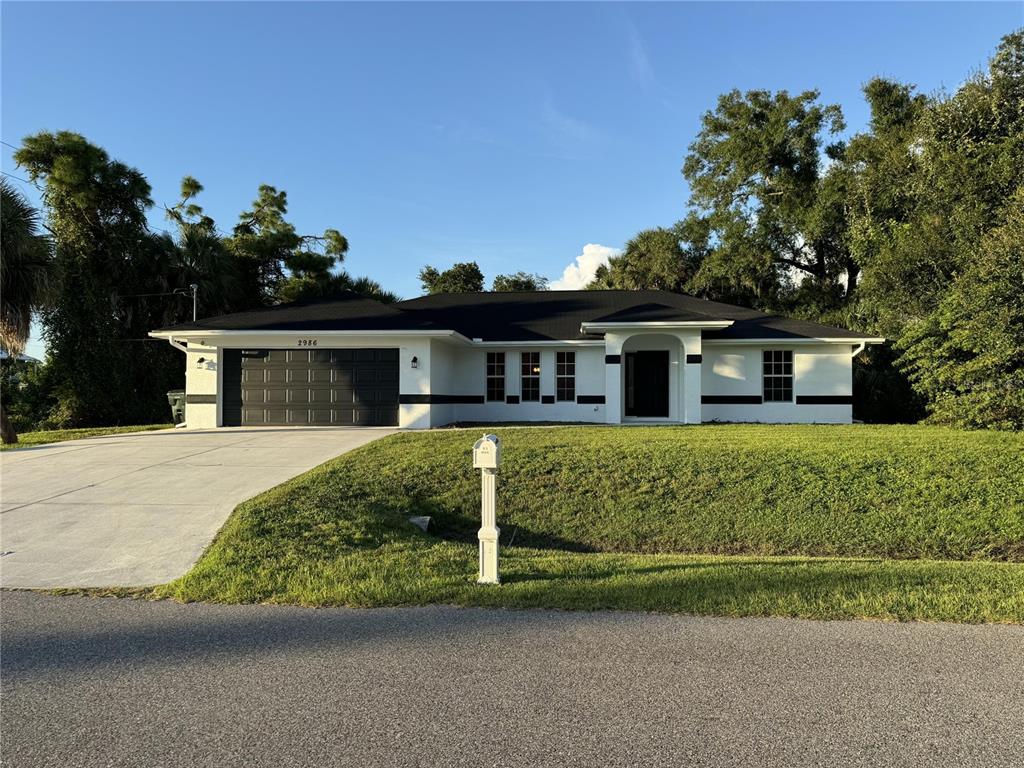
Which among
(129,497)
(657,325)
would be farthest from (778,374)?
(129,497)

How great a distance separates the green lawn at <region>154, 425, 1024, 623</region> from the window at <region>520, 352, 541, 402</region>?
19.6 ft

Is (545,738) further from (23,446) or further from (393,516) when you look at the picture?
(23,446)

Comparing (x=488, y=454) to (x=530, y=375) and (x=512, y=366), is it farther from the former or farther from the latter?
(x=512, y=366)

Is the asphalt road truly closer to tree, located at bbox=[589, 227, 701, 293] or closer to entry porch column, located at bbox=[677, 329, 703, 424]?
entry porch column, located at bbox=[677, 329, 703, 424]

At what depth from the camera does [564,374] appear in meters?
20.7

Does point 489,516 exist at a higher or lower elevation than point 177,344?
lower

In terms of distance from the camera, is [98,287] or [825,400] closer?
[825,400]

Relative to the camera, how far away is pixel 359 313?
1948cm

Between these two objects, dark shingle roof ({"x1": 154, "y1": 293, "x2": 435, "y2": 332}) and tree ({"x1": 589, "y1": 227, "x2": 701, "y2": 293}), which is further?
tree ({"x1": 589, "y1": 227, "x2": 701, "y2": 293})

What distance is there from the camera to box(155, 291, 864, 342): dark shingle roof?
18.6 metres

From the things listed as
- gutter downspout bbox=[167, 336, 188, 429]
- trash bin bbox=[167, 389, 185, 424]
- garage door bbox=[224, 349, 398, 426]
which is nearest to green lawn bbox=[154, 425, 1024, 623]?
garage door bbox=[224, 349, 398, 426]

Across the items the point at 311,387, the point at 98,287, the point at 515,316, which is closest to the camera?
the point at 311,387

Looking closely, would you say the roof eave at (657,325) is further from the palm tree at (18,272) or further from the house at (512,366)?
the palm tree at (18,272)

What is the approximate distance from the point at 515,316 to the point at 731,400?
7.70 meters
